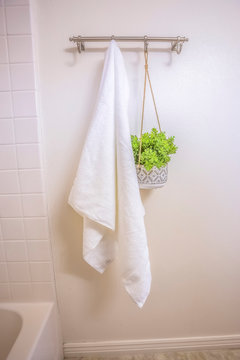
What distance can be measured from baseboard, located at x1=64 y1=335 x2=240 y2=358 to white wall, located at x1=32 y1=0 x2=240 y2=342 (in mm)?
29

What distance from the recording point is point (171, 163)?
37.6 inches

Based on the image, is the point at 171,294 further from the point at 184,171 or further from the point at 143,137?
the point at 143,137

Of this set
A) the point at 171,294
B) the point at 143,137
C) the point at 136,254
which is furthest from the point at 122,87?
the point at 171,294

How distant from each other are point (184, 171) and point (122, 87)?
463mm

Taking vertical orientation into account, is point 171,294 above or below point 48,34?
below

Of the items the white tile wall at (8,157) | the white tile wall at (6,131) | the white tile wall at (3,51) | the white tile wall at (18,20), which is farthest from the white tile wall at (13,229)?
the white tile wall at (18,20)

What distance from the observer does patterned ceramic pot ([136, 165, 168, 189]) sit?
0.77m

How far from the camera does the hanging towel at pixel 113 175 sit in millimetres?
773

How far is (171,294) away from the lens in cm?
107

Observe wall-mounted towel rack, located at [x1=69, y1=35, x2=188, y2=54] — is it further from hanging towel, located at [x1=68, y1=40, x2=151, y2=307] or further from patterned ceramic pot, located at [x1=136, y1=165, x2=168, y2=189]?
patterned ceramic pot, located at [x1=136, y1=165, x2=168, y2=189]

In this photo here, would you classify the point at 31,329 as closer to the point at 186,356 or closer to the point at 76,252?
the point at 76,252

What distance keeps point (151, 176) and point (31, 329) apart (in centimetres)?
77

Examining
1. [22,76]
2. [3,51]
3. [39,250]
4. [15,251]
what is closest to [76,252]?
[39,250]

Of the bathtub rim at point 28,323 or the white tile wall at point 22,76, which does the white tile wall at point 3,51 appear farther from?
the bathtub rim at point 28,323
